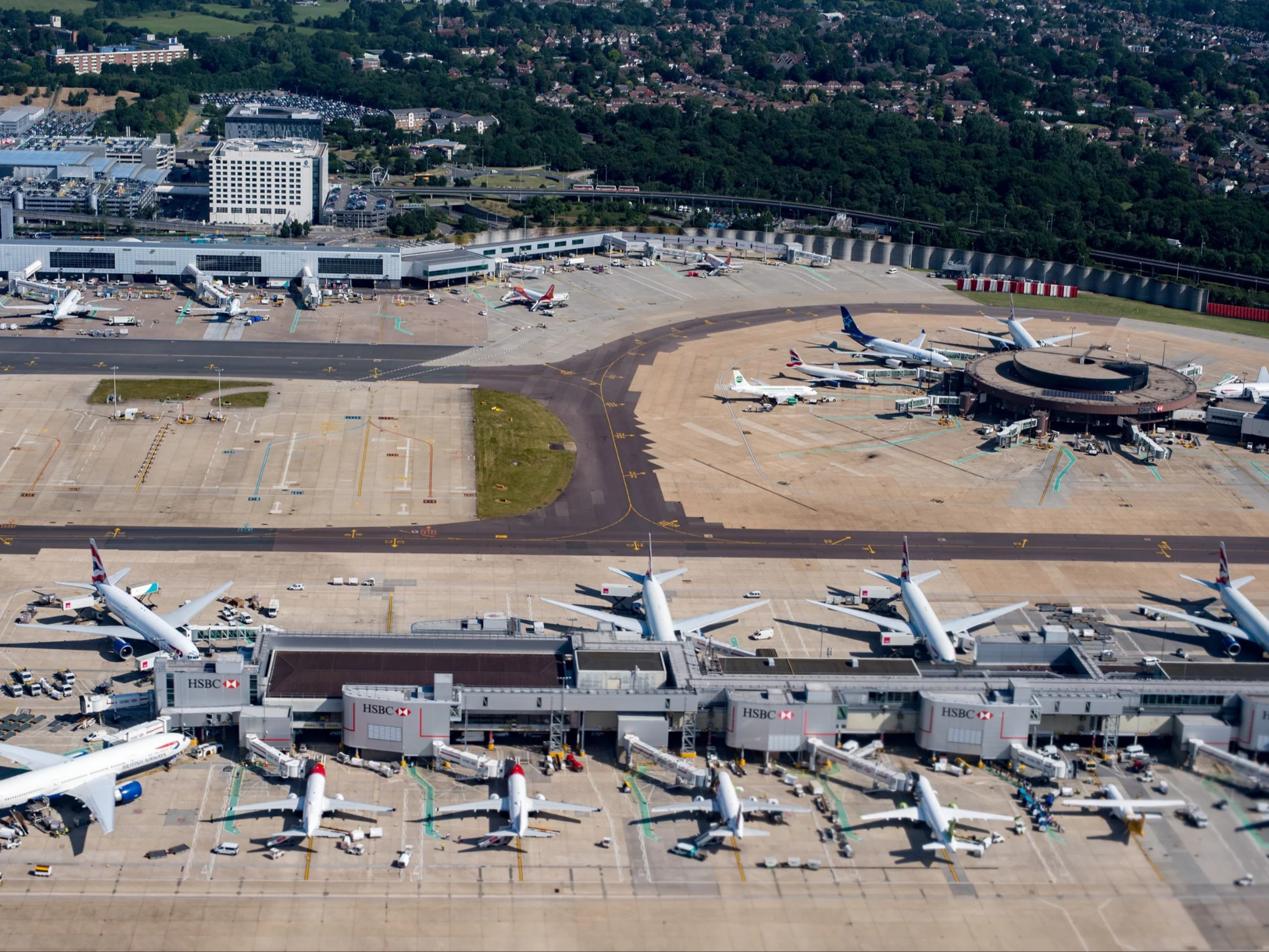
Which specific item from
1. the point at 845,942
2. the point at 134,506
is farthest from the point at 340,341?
the point at 845,942

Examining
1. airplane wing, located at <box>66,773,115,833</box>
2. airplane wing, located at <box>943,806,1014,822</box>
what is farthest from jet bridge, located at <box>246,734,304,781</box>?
airplane wing, located at <box>943,806,1014,822</box>

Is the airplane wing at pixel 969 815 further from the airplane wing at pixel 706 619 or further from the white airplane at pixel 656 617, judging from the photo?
the airplane wing at pixel 706 619

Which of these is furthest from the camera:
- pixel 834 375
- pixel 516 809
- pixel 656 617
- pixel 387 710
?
pixel 834 375

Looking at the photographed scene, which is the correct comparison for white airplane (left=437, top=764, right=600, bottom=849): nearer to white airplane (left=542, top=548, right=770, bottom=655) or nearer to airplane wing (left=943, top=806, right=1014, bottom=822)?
white airplane (left=542, top=548, right=770, bottom=655)

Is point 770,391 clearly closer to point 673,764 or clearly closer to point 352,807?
point 673,764

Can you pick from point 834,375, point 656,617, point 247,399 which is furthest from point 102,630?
point 834,375
